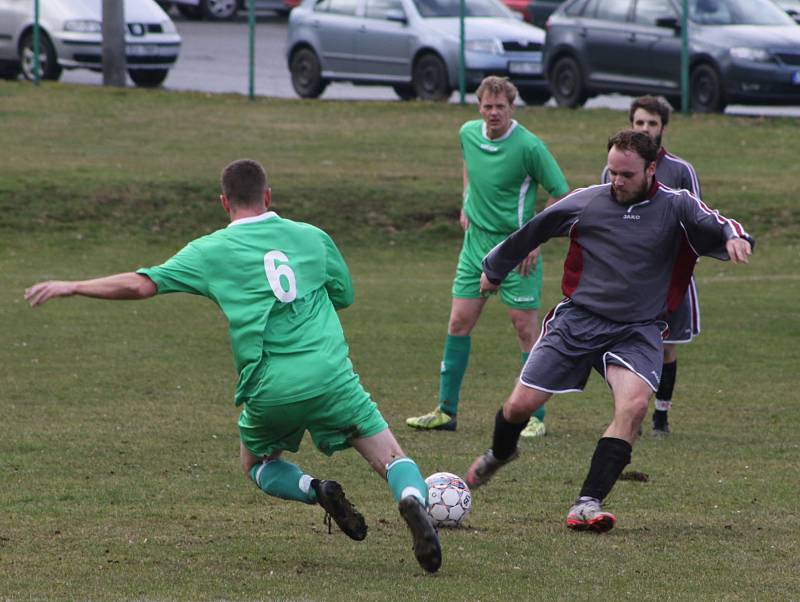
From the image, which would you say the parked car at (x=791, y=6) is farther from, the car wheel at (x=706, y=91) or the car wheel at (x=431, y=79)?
the car wheel at (x=431, y=79)

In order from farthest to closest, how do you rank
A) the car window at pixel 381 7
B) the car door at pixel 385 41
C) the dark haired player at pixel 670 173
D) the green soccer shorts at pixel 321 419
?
the car window at pixel 381 7 < the car door at pixel 385 41 < the dark haired player at pixel 670 173 < the green soccer shorts at pixel 321 419

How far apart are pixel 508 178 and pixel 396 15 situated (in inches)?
610

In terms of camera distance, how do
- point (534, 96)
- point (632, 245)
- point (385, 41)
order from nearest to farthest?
point (632, 245) < point (385, 41) < point (534, 96)

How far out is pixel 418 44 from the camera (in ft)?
80.6

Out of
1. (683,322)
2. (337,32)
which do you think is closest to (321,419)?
(683,322)

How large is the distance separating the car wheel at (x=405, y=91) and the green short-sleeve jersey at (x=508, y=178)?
51.7ft

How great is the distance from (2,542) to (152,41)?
68.8 ft

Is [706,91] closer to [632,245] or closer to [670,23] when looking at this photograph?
[670,23]

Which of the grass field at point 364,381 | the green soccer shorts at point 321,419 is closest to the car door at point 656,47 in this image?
the grass field at point 364,381

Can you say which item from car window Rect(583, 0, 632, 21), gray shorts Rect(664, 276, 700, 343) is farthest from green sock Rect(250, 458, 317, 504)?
car window Rect(583, 0, 632, 21)

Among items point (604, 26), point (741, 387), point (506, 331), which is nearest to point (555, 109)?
point (604, 26)

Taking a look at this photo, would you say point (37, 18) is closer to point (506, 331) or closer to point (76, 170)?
point (76, 170)

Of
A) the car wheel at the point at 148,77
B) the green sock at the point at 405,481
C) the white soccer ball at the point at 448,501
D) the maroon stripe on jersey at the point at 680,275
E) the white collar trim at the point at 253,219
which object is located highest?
the white collar trim at the point at 253,219

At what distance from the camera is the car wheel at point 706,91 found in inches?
901
